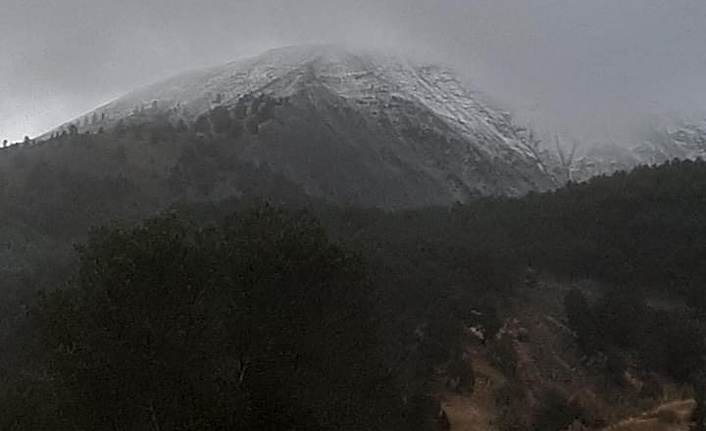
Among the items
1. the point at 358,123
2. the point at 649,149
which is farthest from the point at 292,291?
the point at 649,149

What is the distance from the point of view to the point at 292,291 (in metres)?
25.7

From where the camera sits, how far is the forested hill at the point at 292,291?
23734 mm

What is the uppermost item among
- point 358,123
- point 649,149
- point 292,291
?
point 292,291

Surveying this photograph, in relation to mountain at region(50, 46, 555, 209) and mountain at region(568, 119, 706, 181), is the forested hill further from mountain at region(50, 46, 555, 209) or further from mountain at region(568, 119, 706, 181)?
mountain at region(568, 119, 706, 181)

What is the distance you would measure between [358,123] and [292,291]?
9450 cm

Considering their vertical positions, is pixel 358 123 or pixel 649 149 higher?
pixel 358 123

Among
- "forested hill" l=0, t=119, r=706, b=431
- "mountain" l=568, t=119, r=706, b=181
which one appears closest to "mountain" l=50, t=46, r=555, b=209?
"forested hill" l=0, t=119, r=706, b=431

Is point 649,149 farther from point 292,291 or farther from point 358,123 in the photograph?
point 292,291

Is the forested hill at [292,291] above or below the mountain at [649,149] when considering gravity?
above

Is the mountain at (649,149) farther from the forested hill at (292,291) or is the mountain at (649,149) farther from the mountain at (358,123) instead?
the forested hill at (292,291)

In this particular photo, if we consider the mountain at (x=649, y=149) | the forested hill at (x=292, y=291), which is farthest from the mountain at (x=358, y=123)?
the mountain at (x=649, y=149)

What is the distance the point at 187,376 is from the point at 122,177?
67543mm

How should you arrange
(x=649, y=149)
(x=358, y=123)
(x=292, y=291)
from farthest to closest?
1. (x=649, y=149)
2. (x=358, y=123)
3. (x=292, y=291)

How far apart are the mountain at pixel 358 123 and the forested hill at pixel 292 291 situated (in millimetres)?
7316
